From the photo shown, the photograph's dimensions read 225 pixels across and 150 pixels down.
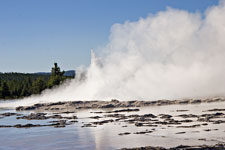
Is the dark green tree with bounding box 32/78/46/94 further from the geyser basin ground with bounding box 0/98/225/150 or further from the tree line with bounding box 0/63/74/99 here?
the geyser basin ground with bounding box 0/98/225/150

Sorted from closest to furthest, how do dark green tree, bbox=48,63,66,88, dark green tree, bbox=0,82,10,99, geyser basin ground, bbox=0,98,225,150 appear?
geyser basin ground, bbox=0,98,225,150 → dark green tree, bbox=48,63,66,88 → dark green tree, bbox=0,82,10,99

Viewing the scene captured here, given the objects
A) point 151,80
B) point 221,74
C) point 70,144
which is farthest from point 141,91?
point 70,144

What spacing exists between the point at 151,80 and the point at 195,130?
4897 cm

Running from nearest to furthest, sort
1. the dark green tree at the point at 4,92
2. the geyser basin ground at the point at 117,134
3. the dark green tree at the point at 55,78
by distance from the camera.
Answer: the geyser basin ground at the point at 117,134 → the dark green tree at the point at 55,78 → the dark green tree at the point at 4,92

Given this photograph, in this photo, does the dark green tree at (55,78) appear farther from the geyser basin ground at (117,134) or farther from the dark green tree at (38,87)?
the geyser basin ground at (117,134)

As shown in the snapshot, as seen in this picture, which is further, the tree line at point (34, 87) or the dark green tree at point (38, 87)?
the dark green tree at point (38, 87)

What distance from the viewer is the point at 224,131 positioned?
27422 millimetres

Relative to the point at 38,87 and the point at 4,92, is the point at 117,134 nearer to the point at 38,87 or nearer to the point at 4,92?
the point at 38,87

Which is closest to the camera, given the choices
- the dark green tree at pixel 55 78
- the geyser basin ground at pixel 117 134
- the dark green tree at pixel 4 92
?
the geyser basin ground at pixel 117 134

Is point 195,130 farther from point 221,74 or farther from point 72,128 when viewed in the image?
point 221,74

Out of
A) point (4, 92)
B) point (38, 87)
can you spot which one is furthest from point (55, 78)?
point (4, 92)

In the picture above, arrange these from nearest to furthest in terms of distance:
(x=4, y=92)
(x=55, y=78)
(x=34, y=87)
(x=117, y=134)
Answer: (x=117, y=134) → (x=55, y=78) → (x=34, y=87) → (x=4, y=92)

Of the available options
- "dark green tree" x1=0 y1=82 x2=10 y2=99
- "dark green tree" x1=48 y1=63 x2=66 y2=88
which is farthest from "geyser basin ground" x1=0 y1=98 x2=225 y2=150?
"dark green tree" x1=0 y1=82 x2=10 y2=99

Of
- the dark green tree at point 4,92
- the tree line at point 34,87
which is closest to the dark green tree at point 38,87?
the tree line at point 34,87
